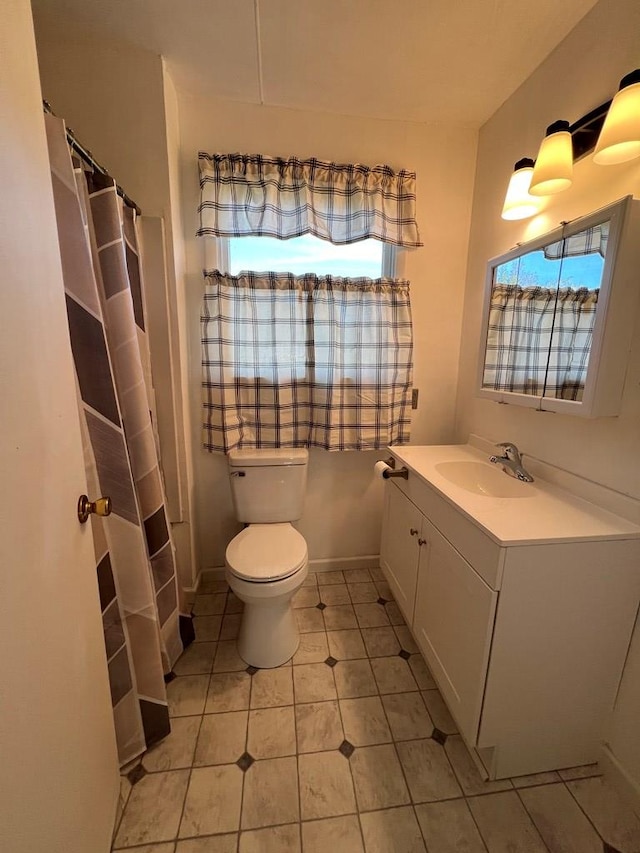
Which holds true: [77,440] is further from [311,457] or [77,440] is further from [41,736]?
[311,457]

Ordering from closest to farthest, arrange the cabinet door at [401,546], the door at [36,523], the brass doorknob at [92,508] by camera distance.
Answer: the door at [36,523], the brass doorknob at [92,508], the cabinet door at [401,546]

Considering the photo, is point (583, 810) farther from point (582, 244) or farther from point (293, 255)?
point (293, 255)

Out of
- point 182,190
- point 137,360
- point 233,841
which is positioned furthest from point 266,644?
point 182,190

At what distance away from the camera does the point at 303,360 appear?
178 centimetres

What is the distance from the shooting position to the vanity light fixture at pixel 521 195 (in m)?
1.32

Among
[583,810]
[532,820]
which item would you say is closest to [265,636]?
[532,820]

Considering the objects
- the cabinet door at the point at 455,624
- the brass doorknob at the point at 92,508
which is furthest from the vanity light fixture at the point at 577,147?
the brass doorknob at the point at 92,508

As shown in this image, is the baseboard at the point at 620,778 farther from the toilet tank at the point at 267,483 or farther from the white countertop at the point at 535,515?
the toilet tank at the point at 267,483

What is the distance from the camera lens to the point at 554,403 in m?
1.19

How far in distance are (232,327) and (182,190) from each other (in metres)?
0.66

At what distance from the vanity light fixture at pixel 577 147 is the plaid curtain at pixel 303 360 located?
586mm

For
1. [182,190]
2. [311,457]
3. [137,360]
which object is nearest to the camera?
[137,360]

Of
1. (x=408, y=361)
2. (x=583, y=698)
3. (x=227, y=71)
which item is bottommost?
(x=583, y=698)

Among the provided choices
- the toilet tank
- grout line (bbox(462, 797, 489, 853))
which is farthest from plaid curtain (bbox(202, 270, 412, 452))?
grout line (bbox(462, 797, 489, 853))
